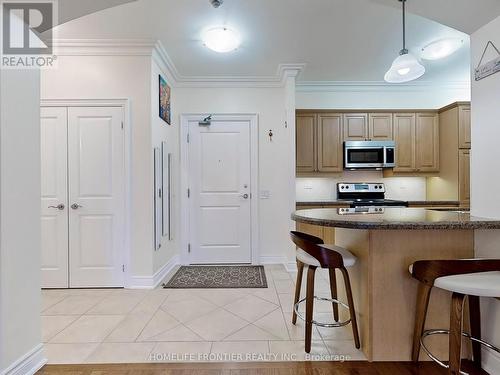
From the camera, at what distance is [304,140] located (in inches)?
172

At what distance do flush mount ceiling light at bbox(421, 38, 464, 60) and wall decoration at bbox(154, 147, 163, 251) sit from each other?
3.25 m

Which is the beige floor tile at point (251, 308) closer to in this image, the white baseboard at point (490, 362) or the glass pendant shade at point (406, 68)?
the white baseboard at point (490, 362)

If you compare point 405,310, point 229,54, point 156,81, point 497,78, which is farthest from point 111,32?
point 405,310

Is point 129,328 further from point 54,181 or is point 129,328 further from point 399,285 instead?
point 399,285

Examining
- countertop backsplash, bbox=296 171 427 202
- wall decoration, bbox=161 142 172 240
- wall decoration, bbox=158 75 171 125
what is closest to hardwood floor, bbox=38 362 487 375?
wall decoration, bbox=161 142 172 240

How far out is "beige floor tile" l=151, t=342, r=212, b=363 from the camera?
1.95 meters

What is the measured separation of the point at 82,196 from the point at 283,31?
109 inches

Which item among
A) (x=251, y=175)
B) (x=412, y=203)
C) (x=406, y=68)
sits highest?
(x=406, y=68)

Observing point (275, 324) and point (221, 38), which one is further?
point (221, 38)

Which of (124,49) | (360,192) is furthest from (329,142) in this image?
(124,49)

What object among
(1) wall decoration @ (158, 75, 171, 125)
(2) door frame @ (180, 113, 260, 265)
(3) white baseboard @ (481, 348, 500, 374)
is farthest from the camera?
(2) door frame @ (180, 113, 260, 265)

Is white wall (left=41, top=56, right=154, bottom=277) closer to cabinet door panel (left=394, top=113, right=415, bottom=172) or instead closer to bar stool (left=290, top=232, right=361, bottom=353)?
bar stool (left=290, top=232, right=361, bottom=353)

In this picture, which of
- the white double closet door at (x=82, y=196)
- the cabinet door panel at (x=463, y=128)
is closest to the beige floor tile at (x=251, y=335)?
the white double closet door at (x=82, y=196)

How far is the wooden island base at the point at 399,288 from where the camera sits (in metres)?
1.86
